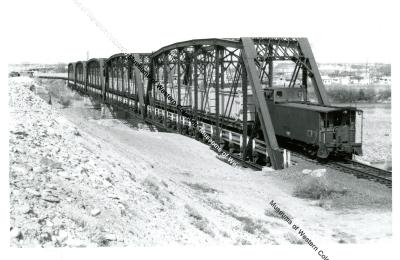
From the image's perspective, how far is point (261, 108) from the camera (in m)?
20.7

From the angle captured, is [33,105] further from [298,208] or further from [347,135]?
[347,135]

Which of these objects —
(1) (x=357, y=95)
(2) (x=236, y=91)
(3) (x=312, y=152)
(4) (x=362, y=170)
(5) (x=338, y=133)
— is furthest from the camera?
(1) (x=357, y=95)

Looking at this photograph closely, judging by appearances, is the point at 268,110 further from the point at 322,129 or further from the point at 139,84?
the point at 139,84

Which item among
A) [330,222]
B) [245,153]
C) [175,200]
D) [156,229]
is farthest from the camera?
[245,153]

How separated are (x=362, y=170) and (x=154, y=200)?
11.2 m

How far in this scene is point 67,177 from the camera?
10094 mm

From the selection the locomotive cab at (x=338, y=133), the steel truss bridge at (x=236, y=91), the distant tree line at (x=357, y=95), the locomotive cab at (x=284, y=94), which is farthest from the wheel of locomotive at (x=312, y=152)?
the distant tree line at (x=357, y=95)

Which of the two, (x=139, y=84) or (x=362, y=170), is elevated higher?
(x=139, y=84)

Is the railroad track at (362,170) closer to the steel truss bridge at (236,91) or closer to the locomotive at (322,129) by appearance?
the locomotive at (322,129)

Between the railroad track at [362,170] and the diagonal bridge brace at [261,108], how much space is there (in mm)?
2022

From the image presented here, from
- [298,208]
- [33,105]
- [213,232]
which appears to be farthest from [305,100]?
[213,232]

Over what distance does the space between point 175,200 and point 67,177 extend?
299cm

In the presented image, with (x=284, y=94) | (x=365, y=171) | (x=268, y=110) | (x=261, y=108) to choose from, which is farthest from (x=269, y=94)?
(x=365, y=171)

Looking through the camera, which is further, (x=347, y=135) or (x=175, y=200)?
(x=347, y=135)
